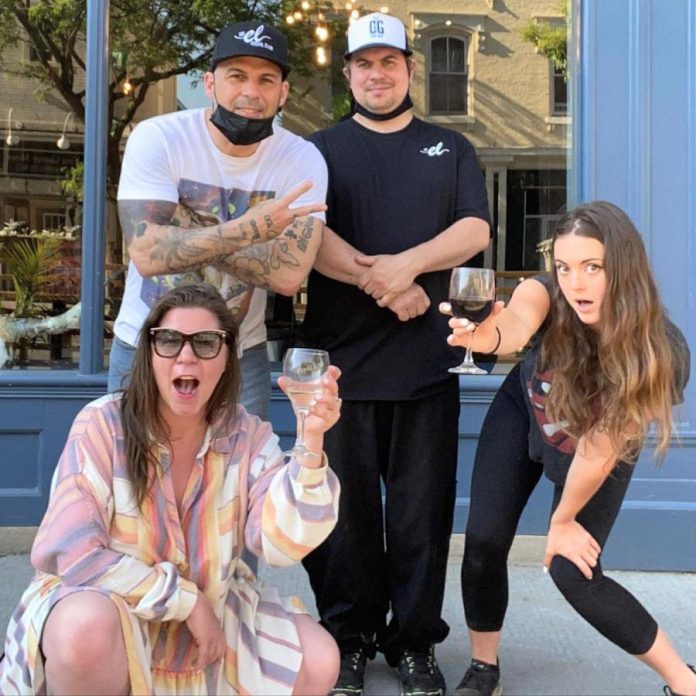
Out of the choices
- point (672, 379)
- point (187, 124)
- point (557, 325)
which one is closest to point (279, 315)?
point (187, 124)

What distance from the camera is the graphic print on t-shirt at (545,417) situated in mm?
2955

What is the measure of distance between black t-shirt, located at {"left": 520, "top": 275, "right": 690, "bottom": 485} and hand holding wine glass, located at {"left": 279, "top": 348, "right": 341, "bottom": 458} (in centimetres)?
93

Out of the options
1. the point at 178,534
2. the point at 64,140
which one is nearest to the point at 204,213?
the point at 178,534

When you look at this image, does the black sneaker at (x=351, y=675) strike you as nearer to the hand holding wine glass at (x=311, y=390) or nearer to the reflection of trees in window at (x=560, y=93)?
the hand holding wine glass at (x=311, y=390)

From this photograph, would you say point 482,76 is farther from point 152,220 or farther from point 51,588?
point 51,588

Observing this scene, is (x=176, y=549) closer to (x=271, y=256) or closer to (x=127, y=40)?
(x=271, y=256)

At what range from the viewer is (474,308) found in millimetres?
2686

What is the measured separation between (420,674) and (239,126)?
192 cm

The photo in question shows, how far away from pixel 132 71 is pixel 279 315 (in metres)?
1.82

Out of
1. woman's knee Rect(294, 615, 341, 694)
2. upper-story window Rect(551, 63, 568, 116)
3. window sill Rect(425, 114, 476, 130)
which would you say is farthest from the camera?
window sill Rect(425, 114, 476, 130)

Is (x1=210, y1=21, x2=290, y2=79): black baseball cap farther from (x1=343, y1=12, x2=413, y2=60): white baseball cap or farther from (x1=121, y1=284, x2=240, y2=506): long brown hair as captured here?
(x1=121, y1=284, x2=240, y2=506): long brown hair

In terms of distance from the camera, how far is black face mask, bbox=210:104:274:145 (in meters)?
3.01

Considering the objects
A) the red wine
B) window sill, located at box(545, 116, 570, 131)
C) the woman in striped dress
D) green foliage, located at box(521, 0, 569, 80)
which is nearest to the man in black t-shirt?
the red wine

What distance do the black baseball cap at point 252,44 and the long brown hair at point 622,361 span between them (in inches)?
41.0
